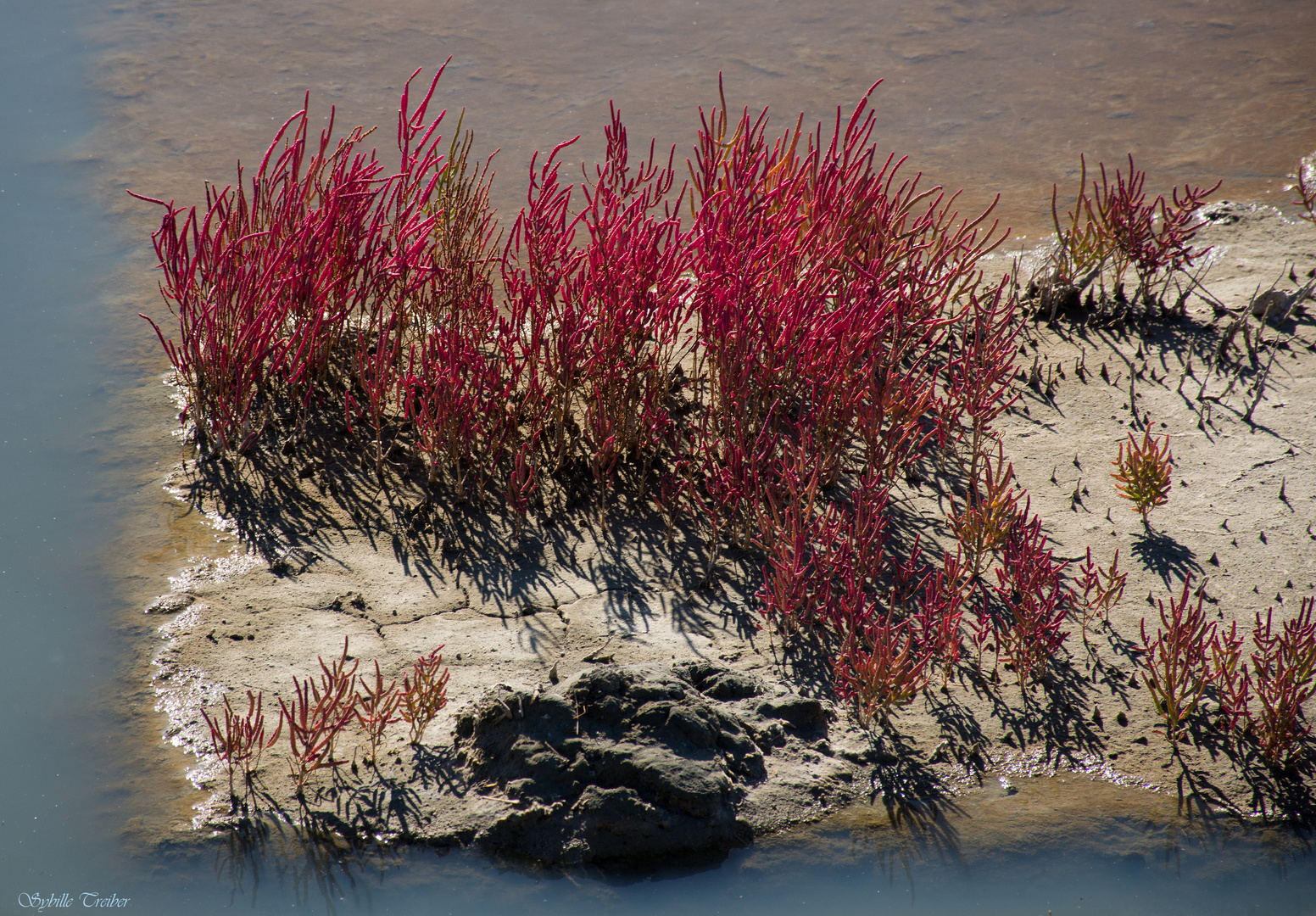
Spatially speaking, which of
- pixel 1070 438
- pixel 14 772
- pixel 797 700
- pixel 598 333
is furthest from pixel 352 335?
pixel 1070 438

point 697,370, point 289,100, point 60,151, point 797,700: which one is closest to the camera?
point 797,700

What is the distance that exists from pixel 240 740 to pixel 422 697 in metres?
0.49

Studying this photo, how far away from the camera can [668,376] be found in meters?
4.34

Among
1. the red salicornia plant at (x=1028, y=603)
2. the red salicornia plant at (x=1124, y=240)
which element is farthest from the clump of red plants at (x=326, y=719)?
the red salicornia plant at (x=1124, y=240)

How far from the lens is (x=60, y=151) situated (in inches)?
253

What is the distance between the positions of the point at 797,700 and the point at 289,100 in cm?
614

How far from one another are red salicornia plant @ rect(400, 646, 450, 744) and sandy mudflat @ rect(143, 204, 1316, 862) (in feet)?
0.20

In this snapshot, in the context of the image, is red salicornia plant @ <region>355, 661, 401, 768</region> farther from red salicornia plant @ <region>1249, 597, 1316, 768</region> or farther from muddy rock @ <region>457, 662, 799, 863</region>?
red salicornia plant @ <region>1249, 597, 1316, 768</region>

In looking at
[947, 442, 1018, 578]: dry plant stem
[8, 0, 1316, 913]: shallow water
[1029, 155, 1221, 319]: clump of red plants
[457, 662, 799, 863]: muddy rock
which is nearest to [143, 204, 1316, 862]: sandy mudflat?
[457, 662, 799, 863]: muddy rock

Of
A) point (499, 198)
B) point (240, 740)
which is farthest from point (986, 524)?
point (499, 198)

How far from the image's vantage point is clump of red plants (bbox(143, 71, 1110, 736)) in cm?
359

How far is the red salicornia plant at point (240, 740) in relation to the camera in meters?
2.83

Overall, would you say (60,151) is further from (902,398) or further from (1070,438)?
(1070,438)

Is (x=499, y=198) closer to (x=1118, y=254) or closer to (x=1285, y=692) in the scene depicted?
(x=1118, y=254)
